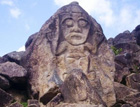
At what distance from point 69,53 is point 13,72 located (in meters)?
2.05

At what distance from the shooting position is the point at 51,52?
Answer: 9602 millimetres

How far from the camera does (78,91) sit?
6938 mm

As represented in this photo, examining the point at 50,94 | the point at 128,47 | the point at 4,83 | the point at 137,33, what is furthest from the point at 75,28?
the point at 137,33

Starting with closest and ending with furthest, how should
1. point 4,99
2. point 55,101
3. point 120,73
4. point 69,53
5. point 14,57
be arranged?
1. point 55,101
2. point 4,99
3. point 69,53
4. point 14,57
5. point 120,73

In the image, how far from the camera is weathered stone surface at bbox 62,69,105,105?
682cm

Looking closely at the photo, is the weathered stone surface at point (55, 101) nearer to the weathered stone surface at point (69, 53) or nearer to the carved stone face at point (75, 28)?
the weathered stone surface at point (69, 53)

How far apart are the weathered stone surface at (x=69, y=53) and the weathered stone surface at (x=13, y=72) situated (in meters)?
0.33

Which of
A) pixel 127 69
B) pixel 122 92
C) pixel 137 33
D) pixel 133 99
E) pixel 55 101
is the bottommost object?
pixel 133 99

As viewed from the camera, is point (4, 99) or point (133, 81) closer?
point (4, 99)

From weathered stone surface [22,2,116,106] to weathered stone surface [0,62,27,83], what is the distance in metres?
0.33

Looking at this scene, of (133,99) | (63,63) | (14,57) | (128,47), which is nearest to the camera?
(133,99)

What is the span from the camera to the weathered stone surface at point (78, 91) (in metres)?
6.82

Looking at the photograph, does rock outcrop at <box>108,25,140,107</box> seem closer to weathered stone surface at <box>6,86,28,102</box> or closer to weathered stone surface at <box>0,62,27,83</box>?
weathered stone surface at <box>6,86,28,102</box>

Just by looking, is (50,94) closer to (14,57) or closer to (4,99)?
(4,99)
